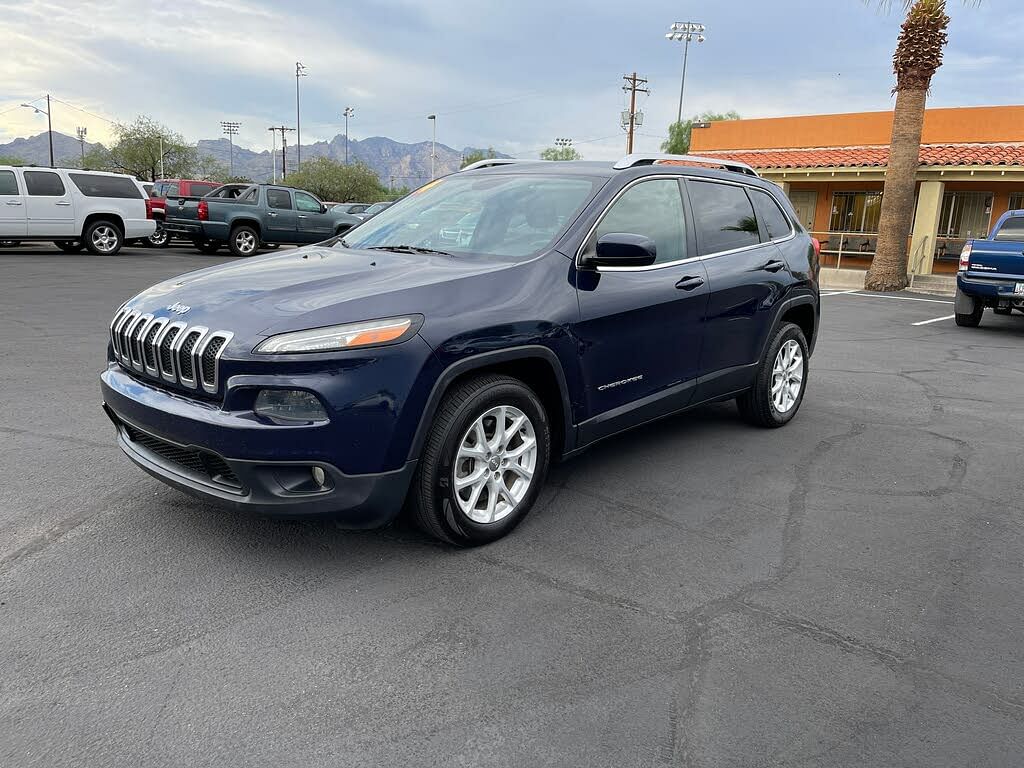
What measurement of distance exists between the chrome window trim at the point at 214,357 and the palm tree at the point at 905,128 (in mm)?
18308

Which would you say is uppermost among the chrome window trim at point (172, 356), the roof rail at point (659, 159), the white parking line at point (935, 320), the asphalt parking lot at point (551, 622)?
the roof rail at point (659, 159)

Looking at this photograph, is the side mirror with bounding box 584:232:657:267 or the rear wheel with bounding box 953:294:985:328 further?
the rear wheel with bounding box 953:294:985:328

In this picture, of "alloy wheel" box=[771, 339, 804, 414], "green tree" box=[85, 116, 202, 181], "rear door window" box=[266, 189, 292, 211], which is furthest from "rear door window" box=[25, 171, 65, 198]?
"green tree" box=[85, 116, 202, 181]

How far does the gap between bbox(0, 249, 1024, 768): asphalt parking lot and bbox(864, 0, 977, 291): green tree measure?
14.8 m

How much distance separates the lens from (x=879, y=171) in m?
20.9

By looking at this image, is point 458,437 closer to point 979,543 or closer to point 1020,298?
point 979,543

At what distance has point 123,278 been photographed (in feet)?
46.2

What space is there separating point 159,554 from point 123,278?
1220cm

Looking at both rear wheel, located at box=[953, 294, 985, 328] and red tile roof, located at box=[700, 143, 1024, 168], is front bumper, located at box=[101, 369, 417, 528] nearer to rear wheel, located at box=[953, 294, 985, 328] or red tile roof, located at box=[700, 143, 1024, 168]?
rear wheel, located at box=[953, 294, 985, 328]

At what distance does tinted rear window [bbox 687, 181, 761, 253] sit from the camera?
4840 mm

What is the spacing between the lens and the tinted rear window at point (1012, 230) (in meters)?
11.1

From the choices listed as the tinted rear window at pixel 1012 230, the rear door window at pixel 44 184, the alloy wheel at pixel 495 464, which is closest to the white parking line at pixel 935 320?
the tinted rear window at pixel 1012 230

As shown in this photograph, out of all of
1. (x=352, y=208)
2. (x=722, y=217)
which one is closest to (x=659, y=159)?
(x=722, y=217)

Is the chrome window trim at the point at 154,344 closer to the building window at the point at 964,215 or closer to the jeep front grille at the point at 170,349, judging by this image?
the jeep front grille at the point at 170,349
